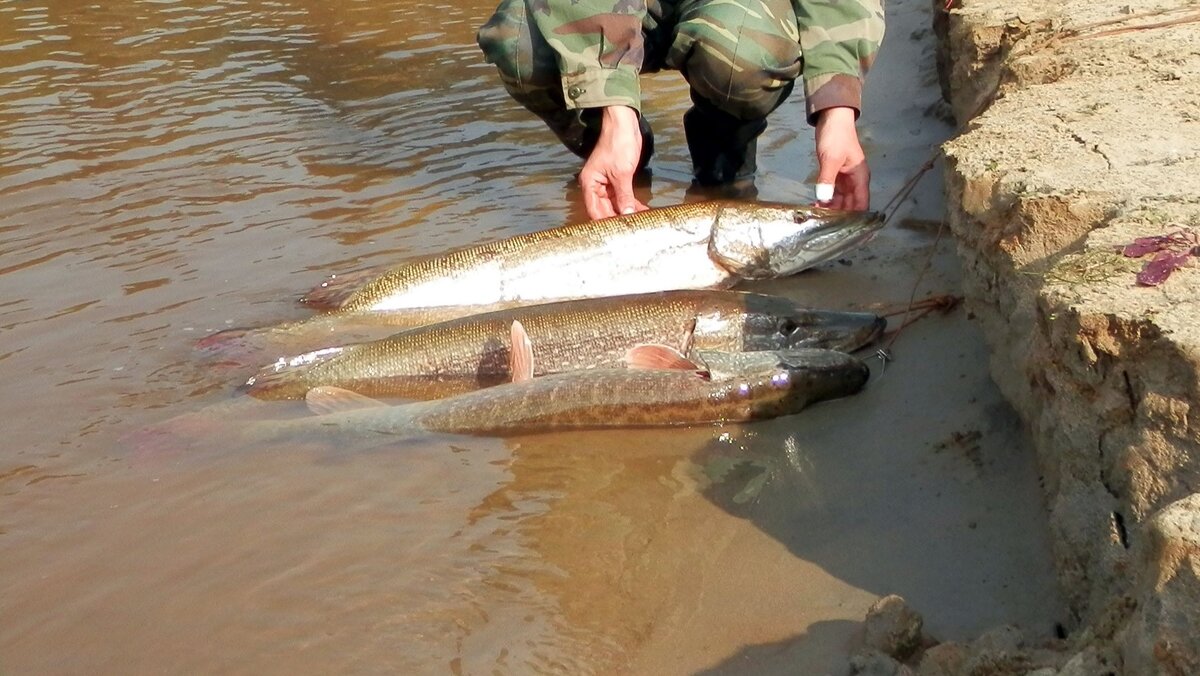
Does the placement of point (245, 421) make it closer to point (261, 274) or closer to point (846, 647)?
point (261, 274)

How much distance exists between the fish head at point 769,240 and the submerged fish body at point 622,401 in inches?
43.4

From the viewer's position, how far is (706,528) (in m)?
3.28

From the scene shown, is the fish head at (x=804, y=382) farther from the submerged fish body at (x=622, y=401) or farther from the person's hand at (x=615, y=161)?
the person's hand at (x=615, y=161)

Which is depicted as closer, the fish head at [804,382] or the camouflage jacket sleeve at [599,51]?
the fish head at [804,382]

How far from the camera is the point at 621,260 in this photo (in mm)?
5023

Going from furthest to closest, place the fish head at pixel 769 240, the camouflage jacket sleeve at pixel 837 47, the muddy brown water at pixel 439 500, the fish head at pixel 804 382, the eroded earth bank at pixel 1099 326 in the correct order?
the fish head at pixel 769 240
the camouflage jacket sleeve at pixel 837 47
the fish head at pixel 804 382
the muddy brown water at pixel 439 500
the eroded earth bank at pixel 1099 326

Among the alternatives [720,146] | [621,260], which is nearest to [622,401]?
[621,260]

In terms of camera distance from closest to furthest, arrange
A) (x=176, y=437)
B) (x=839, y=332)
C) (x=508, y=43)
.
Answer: (x=176, y=437) < (x=839, y=332) < (x=508, y=43)

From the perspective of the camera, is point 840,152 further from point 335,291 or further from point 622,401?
point 335,291

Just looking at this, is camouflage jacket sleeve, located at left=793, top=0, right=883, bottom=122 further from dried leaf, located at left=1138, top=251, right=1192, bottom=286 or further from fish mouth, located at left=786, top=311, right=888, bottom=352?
dried leaf, located at left=1138, top=251, right=1192, bottom=286

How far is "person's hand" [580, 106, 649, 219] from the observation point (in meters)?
5.04

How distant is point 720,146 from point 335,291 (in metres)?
2.16

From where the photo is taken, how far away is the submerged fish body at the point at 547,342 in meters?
4.32

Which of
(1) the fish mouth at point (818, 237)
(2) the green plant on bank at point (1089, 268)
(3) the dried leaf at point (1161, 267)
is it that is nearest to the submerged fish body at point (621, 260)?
(1) the fish mouth at point (818, 237)
